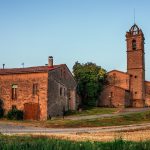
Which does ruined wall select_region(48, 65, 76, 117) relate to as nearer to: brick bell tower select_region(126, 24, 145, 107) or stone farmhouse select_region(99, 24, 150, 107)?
stone farmhouse select_region(99, 24, 150, 107)

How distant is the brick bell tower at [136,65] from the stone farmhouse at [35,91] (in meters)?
24.6

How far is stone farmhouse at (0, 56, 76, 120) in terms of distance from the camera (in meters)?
54.0

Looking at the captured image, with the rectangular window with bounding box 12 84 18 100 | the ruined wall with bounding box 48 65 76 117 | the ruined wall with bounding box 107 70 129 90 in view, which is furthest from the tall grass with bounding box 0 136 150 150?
the ruined wall with bounding box 107 70 129 90

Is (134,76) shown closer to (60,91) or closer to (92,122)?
(60,91)

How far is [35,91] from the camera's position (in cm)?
5488

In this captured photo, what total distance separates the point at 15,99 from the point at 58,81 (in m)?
6.72

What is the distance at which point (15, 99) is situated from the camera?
5594 centimetres

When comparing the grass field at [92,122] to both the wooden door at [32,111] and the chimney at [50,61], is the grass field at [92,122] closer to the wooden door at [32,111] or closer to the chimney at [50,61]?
the wooden door at [32,111]

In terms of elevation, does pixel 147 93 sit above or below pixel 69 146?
above

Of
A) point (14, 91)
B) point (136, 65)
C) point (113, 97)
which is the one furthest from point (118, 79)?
point (14, 91)

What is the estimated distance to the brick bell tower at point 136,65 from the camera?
7988cm

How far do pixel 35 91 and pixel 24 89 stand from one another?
1.83 m

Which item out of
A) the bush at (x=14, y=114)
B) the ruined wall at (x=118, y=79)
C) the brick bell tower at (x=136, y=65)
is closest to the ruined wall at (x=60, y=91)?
the bush at (x=14, y=114)

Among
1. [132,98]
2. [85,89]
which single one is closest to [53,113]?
[85,89]
